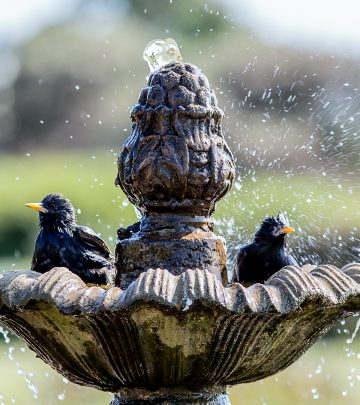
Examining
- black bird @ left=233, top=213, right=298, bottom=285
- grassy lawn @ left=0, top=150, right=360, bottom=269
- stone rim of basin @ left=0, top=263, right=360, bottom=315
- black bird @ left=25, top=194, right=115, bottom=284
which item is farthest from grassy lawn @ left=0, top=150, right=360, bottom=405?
stone rim of basin @ left=0, top=263, right=360, bottom=315

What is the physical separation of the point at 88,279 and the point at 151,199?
606 mm

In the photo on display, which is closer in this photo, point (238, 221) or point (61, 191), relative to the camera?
point (238, 221)

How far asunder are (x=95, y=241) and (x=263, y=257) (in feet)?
2.24

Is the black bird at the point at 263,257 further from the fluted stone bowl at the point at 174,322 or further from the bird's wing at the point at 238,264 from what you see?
the fluted stone bowl at the point at 174,322

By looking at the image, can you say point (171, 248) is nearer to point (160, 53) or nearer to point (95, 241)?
point (95, 241)

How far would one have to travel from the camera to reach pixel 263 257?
4461 mm

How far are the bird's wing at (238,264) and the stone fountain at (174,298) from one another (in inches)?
19.8

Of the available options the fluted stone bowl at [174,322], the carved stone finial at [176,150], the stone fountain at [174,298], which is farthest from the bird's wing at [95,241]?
the fluted stone bowl at [174,322]

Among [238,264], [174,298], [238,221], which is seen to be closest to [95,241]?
[238,264]

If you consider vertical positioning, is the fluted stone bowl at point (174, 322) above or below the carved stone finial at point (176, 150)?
below

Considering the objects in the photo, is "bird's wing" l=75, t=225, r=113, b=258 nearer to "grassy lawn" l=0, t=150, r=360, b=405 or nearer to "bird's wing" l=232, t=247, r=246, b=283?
"bird's wing" l=232, t=247, r=246, b=283

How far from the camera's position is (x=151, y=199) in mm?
3832

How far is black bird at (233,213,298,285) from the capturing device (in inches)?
173

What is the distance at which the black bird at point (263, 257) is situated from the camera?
4.38m
